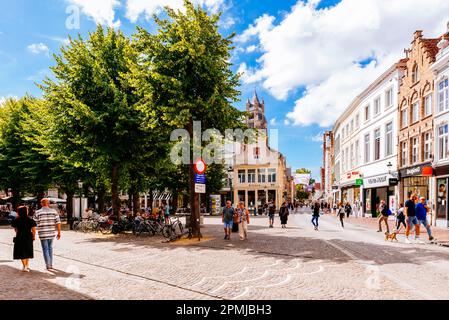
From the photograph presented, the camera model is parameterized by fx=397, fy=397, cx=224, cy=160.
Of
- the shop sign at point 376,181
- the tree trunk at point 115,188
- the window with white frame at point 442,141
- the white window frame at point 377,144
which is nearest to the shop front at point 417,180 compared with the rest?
the window with white frame at point 442,141

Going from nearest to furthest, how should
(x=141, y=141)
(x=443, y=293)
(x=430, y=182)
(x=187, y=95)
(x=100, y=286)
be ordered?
1. (x=443, y=293)
2. (x=100, y=286)
3. (x=187, y=95)
4. (x=141, y=141)
5. (x=430, y=182)

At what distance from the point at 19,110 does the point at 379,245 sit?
93.9 ft

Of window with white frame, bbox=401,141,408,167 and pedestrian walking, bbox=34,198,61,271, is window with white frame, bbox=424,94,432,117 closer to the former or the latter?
window with white frame, bbox=401,141,408,167

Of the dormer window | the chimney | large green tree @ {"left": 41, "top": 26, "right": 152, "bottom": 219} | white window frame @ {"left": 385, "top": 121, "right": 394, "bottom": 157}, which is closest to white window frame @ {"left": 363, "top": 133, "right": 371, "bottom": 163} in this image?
white window frame @ {"left": 385, "top": 121, "right": 394, "bottom": 157}

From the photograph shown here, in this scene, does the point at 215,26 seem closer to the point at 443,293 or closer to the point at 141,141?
the point at 141,141

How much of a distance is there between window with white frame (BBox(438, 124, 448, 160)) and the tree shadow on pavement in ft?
77.8

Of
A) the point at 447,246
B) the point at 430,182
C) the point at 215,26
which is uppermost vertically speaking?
the point at 215,26

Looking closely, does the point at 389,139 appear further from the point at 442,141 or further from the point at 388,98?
the point at 442,141

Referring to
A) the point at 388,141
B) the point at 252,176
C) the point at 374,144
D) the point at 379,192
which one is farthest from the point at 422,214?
the point at 252,176

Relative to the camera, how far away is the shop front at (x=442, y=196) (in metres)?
24.3

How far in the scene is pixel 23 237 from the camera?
993 cm

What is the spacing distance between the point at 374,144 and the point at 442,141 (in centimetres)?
1273
